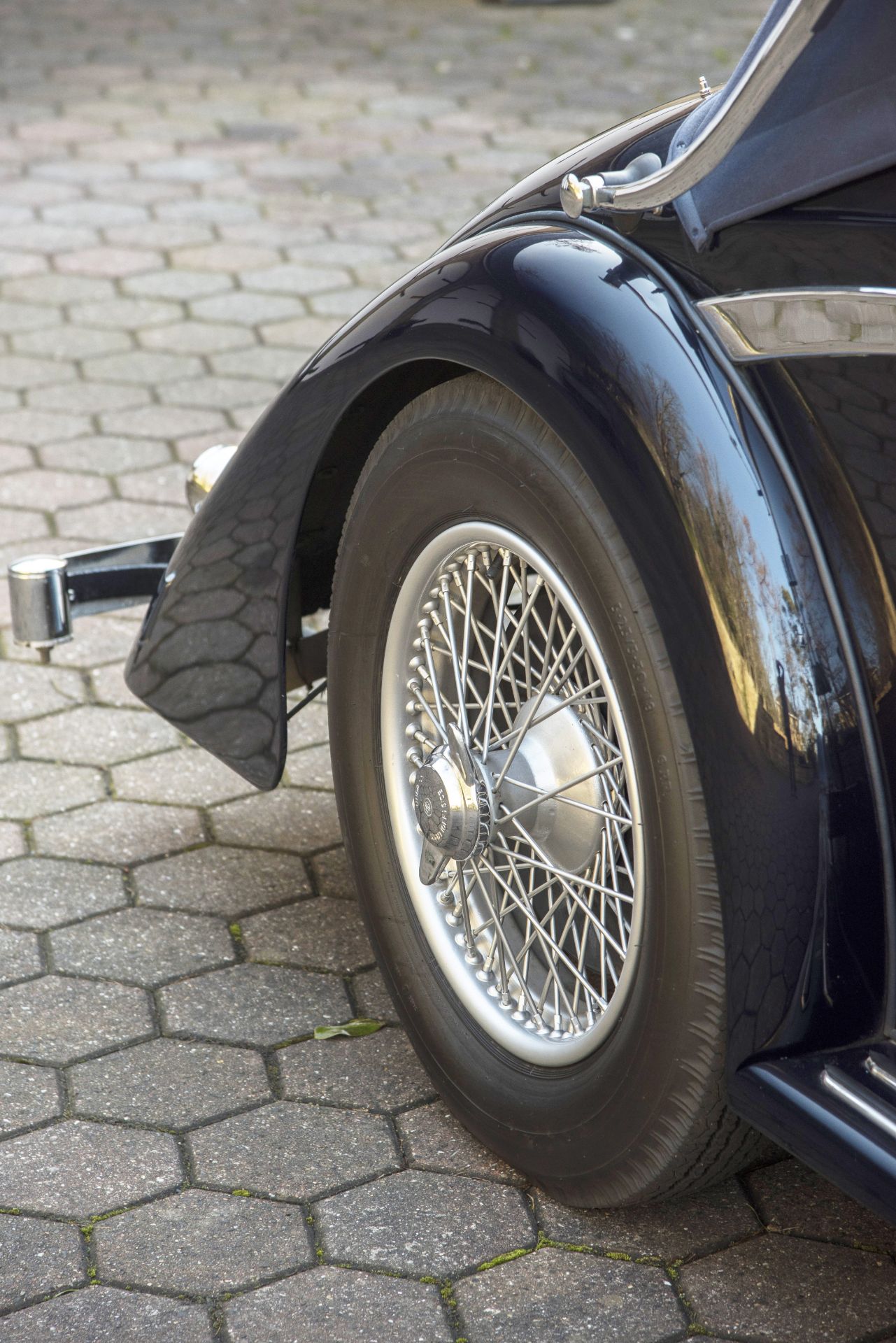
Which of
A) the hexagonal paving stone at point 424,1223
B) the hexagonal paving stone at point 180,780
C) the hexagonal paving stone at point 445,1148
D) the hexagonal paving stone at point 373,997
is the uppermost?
the hexagonal paving stone at point 180,780

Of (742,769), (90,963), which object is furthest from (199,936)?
(742,769)

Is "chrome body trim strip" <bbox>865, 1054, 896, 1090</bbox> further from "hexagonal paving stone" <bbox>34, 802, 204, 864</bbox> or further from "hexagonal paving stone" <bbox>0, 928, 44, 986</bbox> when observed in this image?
"hexagonal paving stone" <bbox>34, 802, 204, 864</bbox>

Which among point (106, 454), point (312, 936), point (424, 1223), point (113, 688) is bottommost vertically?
point (424, 1223)

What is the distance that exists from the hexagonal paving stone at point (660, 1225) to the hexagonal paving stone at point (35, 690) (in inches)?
63.9

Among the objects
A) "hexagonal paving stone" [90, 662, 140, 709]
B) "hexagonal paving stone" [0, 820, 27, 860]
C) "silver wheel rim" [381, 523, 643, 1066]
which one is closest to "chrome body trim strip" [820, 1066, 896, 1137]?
"silver wheel rim" [381, 523, 643, 1066]

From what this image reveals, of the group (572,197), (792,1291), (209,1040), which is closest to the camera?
(572,197)

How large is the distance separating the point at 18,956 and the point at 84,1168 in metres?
0.52

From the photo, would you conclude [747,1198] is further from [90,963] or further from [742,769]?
[90,963]

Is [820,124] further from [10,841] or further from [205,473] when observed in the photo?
[10,841]

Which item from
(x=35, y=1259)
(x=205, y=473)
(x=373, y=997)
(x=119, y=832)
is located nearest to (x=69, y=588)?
(x=205, y=473)

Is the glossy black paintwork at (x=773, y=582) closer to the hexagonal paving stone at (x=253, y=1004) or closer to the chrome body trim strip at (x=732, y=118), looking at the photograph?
the chrome body trim strip at (x=732, y=118)

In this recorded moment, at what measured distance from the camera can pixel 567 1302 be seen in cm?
191

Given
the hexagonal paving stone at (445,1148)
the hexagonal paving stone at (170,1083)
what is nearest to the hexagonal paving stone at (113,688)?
the hexagonal paving stone at (170,1083)

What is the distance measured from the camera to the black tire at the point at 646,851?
1.65m
